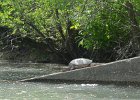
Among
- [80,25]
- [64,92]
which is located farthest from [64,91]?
[80,25]

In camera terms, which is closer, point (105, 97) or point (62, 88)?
point (105, 97)

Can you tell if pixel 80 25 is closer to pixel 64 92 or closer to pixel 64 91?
pixel 64 91

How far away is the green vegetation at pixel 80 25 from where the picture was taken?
47.1 feet

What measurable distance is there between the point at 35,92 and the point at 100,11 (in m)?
5.96

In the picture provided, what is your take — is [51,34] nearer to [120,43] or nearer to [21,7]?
[21,7]

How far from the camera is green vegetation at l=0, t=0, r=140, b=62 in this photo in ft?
47.1

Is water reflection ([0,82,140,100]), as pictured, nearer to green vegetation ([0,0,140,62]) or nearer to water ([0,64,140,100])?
water ([0,64,140,100])

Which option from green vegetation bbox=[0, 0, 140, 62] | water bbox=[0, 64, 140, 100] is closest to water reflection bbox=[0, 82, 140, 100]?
water bbox=[0, 64, 140, 100]

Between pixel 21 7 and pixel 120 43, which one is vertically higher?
pixel 21 7

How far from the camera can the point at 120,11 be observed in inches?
588

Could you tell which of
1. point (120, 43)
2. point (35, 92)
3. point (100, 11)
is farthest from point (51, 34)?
point (35, 92)

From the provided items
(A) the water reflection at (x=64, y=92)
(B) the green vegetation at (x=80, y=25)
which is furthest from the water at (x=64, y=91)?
(B) the green vegetation at (x=80, y=25)

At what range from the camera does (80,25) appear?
15.2 m

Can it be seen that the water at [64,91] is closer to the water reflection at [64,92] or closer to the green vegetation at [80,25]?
the water reflection at [64,92]
